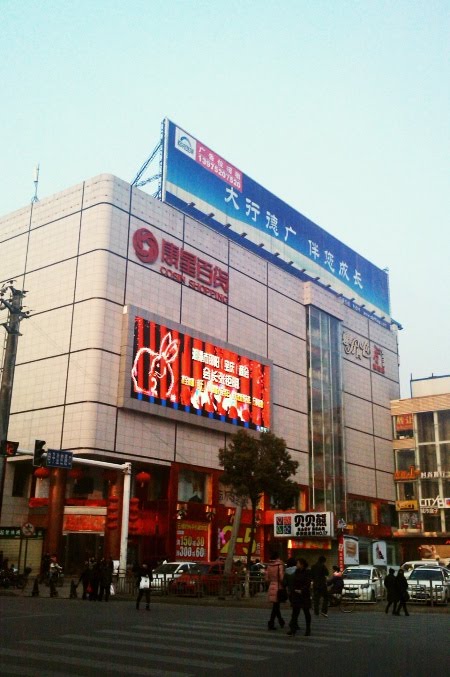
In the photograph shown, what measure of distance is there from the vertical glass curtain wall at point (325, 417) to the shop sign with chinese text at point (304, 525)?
2039cm

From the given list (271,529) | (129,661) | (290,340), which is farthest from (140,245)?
(129,661)

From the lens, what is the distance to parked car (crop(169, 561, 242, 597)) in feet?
94.5

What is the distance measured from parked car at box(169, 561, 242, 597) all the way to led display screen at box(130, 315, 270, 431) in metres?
16.6

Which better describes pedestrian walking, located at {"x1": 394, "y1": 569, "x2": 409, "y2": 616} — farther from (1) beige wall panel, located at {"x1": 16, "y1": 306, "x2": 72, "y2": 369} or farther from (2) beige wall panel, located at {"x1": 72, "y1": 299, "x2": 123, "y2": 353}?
(1) beige wall panel, located at {"x1": 16, "y1": 306, "x2": 72, "y2": 369}

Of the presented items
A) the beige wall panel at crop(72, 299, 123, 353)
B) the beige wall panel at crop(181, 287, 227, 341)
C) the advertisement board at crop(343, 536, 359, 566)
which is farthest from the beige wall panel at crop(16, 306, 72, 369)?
the advertisement board at crop(343, 536, 359, 566)

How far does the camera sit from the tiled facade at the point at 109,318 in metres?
43.7

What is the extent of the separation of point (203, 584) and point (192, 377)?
20753 mm

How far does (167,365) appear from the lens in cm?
4650

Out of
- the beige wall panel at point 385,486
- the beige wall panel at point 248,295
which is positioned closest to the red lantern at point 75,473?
the beige wall panel at point 248,295

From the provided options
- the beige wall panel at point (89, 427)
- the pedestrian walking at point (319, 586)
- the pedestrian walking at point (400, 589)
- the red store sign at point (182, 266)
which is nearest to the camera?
the pedestrian walking at point (400, 589)

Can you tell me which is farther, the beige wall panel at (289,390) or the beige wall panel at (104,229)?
the beige wall panel at (289,390)

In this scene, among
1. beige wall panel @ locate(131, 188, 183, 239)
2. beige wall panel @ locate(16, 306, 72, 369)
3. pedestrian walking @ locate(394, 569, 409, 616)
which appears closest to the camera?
pedestrian walking @ locate(394, 569, 409, 616)

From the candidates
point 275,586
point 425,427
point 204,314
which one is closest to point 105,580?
point 275,586

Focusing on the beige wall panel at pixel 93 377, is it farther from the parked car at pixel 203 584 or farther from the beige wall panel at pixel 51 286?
the parked car at pixel 203 584
